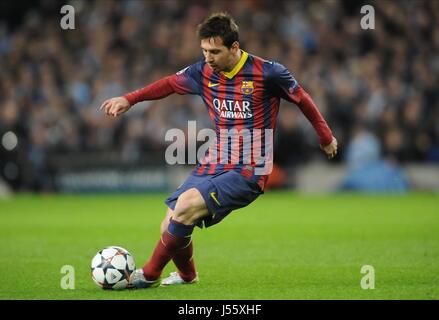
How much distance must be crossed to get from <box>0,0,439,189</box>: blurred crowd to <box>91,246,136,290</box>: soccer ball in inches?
468

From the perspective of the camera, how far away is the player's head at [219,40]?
24.6ft

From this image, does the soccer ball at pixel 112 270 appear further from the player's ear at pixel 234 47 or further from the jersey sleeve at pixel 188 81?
the player's ear at pixel 234 47

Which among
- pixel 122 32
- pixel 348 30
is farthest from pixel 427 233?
pixel 122 32

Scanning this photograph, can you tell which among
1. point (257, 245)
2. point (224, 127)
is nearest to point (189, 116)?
point (257, 245)

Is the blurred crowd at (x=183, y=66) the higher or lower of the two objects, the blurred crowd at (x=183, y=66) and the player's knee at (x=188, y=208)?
the higher

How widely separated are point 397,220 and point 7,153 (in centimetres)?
938

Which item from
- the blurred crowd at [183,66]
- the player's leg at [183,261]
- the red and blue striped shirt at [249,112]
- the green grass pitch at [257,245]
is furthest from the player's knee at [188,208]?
the blurred crowd at [183,66]

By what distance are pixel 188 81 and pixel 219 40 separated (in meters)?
0.66

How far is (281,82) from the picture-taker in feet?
25.2

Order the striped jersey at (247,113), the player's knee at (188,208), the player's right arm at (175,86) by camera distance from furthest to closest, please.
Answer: the player's right arm at (175,86) < the striped jersey at (247,113) < the player's knee at (188,208)

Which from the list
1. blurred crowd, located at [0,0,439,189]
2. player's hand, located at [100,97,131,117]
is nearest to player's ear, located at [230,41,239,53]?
player's hand, located at [100,97,131,117]

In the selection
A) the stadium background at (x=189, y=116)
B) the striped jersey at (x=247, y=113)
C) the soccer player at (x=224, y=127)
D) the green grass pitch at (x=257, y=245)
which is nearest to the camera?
the soccer player at (x=224, y=127)

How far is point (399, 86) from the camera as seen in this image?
20016 millimetres

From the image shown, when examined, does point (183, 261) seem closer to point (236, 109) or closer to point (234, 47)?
point (236, 109)
